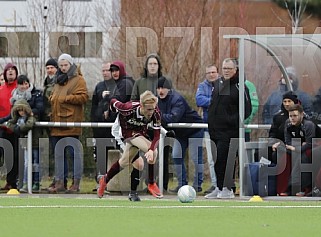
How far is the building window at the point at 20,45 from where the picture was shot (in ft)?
84.0

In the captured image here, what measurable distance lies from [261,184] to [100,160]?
318cm

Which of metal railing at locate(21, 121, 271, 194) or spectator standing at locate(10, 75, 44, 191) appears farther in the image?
spectator standing at locate(10, 75, 44, 191)

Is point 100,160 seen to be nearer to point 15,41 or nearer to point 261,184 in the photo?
point 261,184

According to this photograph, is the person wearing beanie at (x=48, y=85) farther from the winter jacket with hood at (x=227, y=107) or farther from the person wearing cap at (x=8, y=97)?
the winter jacket with hood at (x=227, y=107)

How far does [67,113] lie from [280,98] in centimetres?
379

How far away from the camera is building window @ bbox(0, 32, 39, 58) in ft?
84.0

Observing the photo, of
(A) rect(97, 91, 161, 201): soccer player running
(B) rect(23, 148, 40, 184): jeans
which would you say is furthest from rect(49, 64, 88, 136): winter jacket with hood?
(A) rect(97, 91, 161, 201): soccer player running

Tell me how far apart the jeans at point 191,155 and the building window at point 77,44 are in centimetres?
711

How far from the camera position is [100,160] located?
1994cm

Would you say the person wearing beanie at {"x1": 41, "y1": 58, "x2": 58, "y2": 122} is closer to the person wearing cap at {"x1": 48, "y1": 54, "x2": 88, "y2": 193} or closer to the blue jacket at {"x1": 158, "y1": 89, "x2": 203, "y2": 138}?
the person wearing cap at {"x1": 48, "y1": 54, "x2": 88, "y2": 193}

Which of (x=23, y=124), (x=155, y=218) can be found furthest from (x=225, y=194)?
(x=155, y=218)

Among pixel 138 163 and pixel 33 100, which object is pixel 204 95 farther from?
pixel 33 100

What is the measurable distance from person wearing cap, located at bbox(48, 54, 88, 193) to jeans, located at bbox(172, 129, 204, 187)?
172 centimetres

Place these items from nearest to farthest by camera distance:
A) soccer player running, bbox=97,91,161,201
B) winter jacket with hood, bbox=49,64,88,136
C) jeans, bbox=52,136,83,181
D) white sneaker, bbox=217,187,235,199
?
soccer player running, bbox=97,91,161,201 < white sneaker, bbox=217,187,235,199 < winter jacket with hood, bbox=49,64,88,136 < jeans, bbox=52,136,83,181
